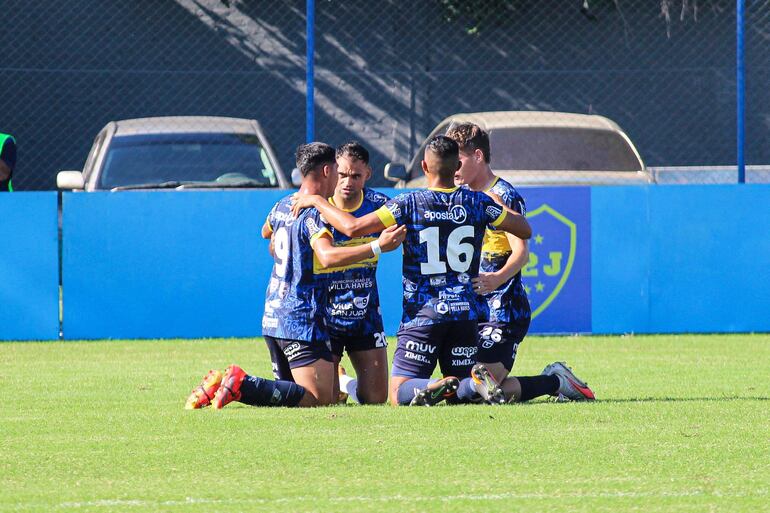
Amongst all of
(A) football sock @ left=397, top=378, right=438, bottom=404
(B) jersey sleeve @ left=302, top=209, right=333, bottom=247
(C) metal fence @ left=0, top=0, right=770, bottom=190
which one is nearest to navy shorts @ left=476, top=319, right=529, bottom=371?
(A) football sock @ left=397, top=378, right=438, bottom=404

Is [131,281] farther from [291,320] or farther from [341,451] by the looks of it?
[341,451]

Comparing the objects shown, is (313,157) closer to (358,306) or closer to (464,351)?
(358,306)

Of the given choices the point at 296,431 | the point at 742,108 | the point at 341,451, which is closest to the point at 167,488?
the point at 341,451

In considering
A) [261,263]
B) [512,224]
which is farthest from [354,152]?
[261,263]

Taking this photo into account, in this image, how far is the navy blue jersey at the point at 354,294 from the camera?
7.92 metres

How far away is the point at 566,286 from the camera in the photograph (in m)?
11.9

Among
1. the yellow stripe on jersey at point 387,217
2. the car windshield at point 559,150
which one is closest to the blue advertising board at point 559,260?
the car windshield at point 559,150

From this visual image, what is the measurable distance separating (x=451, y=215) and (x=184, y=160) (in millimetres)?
5846

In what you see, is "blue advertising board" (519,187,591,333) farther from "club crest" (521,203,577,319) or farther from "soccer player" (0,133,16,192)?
"soccer player" (0,133,16,192)

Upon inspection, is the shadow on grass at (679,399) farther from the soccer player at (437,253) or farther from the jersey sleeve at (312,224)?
the jersey sleeve at (312,224)

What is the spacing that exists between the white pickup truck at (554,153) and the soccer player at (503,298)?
16.6 feet

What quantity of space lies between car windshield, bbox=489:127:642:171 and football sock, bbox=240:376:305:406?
6457 mm

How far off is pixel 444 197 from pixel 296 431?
1.59m

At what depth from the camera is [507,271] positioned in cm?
776
